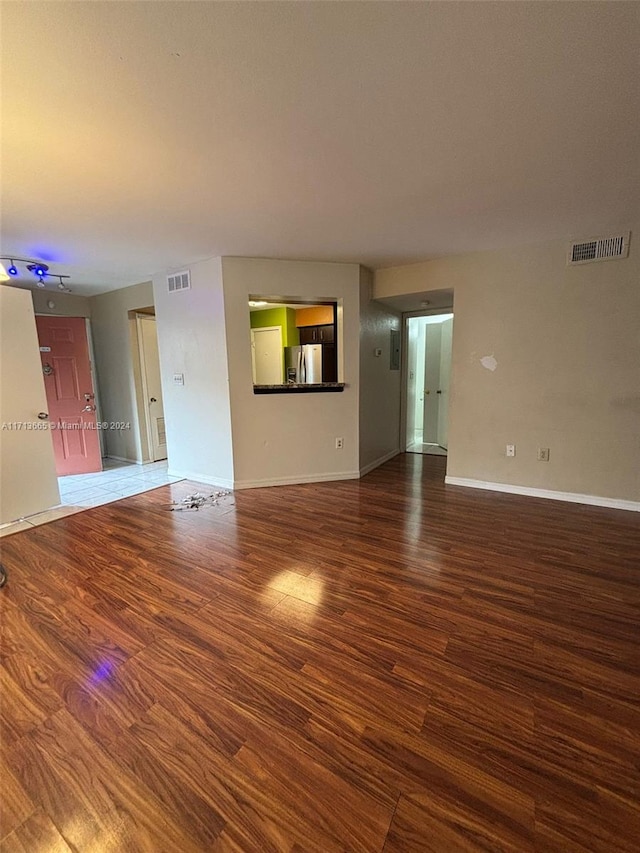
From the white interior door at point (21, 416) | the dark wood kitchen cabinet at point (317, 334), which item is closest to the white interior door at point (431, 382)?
the dark wood kitchen cabinet at point (317, 334)

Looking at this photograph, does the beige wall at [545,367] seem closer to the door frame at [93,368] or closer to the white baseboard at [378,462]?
the white baseboard at [378,462]

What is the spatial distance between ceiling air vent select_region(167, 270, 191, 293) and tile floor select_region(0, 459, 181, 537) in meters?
2.22

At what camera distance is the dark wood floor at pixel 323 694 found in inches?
39.7

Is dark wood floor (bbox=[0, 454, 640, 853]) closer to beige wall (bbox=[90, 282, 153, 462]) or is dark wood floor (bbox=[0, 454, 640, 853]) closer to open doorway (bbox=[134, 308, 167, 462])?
open doorway (bbox=[134, 308, 167, 462])

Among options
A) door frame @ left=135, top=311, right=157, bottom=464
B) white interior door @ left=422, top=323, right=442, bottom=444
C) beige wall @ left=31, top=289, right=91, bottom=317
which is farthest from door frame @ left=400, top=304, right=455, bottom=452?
beige wall @ left=31, top=289, right=91, bottom=317

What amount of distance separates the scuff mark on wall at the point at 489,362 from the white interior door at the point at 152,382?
413 cm

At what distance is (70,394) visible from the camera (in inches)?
183

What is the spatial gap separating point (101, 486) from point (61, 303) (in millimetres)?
2650

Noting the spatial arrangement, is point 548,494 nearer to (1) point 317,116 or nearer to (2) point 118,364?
(1) point 317,116

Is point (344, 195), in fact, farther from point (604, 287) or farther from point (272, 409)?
point (604, 287)

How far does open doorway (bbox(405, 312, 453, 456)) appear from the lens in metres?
5.32

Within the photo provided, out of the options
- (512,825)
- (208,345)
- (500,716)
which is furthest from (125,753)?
(208,345)

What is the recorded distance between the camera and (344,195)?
7.27ft

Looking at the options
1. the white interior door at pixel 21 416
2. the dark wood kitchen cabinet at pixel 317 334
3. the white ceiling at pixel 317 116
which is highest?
the white ceiling at pixel 317 116
